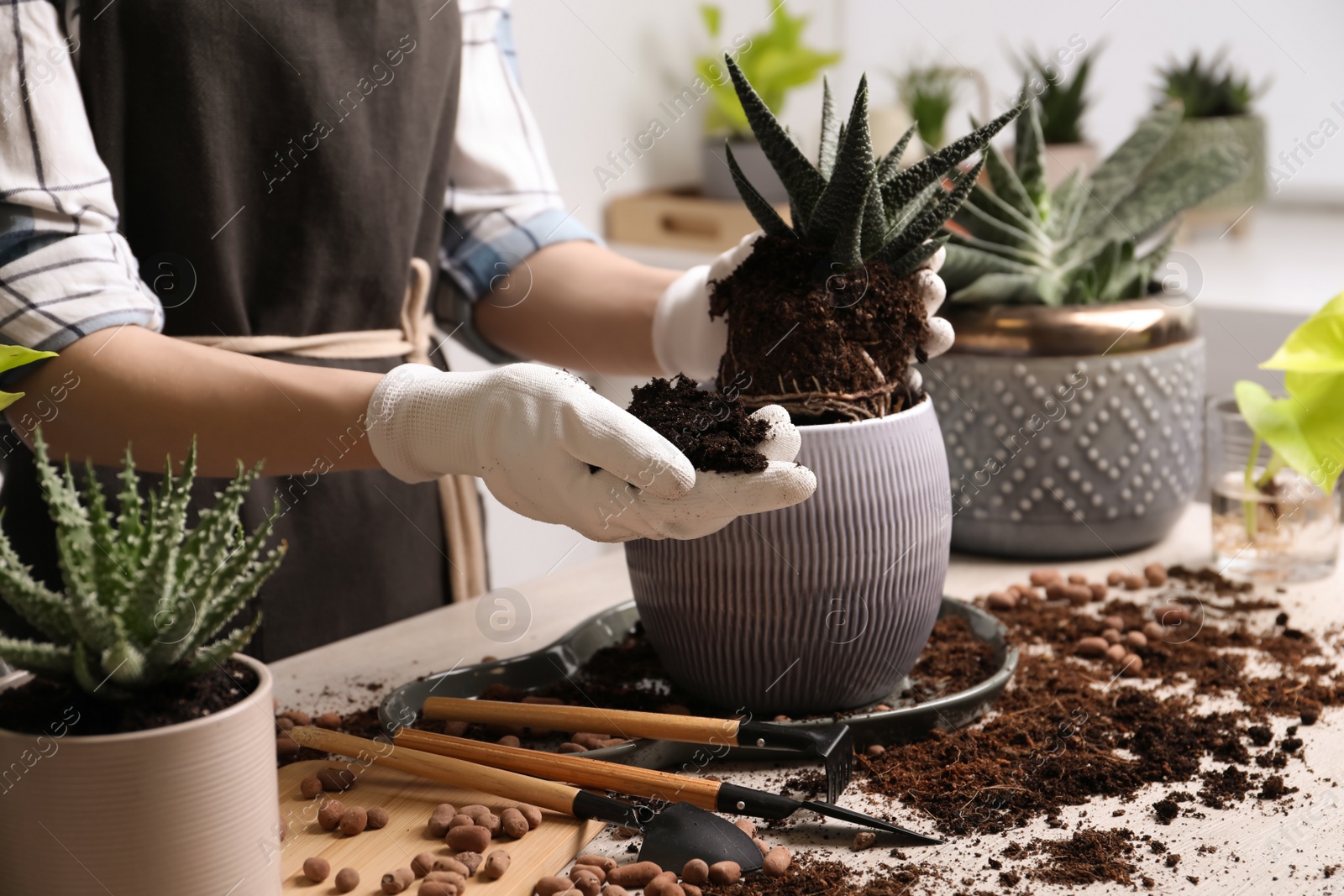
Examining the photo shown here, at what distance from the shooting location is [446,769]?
788 millimetres

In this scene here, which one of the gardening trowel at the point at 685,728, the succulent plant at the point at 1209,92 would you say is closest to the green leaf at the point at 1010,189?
the gardening trowel at the point at 685,728

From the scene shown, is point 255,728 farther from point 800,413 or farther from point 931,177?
point 931,177

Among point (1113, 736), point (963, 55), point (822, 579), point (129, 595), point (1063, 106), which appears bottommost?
point (1113, 736)

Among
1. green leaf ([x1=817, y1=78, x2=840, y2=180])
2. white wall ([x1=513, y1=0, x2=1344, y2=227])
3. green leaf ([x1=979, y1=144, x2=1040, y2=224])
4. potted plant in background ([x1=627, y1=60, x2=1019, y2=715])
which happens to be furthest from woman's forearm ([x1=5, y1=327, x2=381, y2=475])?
white wall ([x1=513, y1=0, x2=1344, y2=227])

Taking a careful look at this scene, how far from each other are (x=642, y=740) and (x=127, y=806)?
36cm

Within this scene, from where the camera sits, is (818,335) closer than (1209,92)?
Yes

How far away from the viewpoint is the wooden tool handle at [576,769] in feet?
2.47

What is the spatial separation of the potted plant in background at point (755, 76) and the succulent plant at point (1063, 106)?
441 millimetres

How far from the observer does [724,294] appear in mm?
943

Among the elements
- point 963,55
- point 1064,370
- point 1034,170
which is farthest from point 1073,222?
point 963,55

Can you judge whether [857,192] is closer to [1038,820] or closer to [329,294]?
[1038,820]

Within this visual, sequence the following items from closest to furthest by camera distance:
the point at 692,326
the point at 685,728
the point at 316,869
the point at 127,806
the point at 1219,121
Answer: the point at 127,806
the point at 316,869
the point at 685,728
the point at 692,326
the point at 1219,121

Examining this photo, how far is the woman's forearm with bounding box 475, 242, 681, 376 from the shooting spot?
1.23 m

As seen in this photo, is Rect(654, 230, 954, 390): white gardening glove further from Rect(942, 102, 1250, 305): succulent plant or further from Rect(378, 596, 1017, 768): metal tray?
Rect(378, 596, 1017, 768): metal tray
